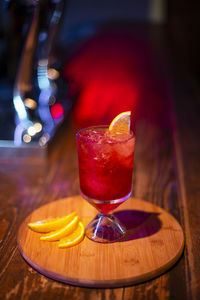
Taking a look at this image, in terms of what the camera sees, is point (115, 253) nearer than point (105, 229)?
Yes

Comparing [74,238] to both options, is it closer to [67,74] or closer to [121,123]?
[121,123]

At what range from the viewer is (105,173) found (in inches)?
39.8

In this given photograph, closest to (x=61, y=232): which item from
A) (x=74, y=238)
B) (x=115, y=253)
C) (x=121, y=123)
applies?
(x=74, y=238)

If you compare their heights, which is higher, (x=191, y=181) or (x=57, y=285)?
(x=57, y=285)

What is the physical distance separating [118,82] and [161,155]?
4.66 feet

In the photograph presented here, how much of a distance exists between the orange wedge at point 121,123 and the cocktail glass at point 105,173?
0.02 metres

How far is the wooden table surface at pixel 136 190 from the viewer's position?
819mm

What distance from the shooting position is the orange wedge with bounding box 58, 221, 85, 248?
3.17 ft

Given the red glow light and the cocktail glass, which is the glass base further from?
the red glow light

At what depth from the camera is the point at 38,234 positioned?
40.7 inches

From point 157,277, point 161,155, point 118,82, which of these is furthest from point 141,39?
point 157,277

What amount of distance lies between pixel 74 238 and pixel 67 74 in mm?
2422

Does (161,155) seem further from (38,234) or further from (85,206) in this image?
(38,234)

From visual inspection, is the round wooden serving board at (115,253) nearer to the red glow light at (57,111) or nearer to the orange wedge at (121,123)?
the orange wedge at (121,123)
